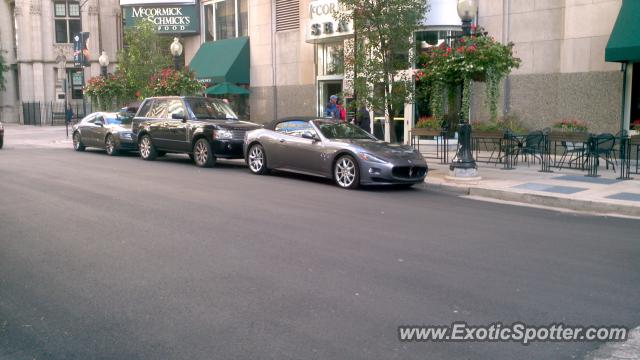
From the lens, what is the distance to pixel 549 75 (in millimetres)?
18000

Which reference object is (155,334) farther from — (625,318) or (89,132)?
(89,132)

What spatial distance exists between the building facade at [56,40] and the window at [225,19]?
16773mm

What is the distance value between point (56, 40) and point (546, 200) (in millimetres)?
41673

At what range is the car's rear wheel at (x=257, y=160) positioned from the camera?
14.8 m

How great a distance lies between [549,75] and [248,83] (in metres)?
14.3

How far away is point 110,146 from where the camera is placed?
2028 centimetres

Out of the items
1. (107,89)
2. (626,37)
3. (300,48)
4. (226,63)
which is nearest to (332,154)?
(626,37)

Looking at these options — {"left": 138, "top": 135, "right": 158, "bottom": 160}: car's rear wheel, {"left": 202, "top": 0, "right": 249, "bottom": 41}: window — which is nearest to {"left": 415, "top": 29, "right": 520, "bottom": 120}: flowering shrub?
{"left": 138, "top": 135, "right": 158, "bottom": 160}: car's rear wheel

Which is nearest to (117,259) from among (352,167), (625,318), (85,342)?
(85,342)

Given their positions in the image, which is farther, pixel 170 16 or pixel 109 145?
pixel 170 16

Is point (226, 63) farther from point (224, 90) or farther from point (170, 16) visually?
point (170, 16)

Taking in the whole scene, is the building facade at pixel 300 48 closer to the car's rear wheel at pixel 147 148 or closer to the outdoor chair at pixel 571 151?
the outdoor chair at pixel 571 151

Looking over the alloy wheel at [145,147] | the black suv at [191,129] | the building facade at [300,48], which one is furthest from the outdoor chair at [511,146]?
the alloy wheel at [145,147]

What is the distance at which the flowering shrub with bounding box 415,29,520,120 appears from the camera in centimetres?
1373
